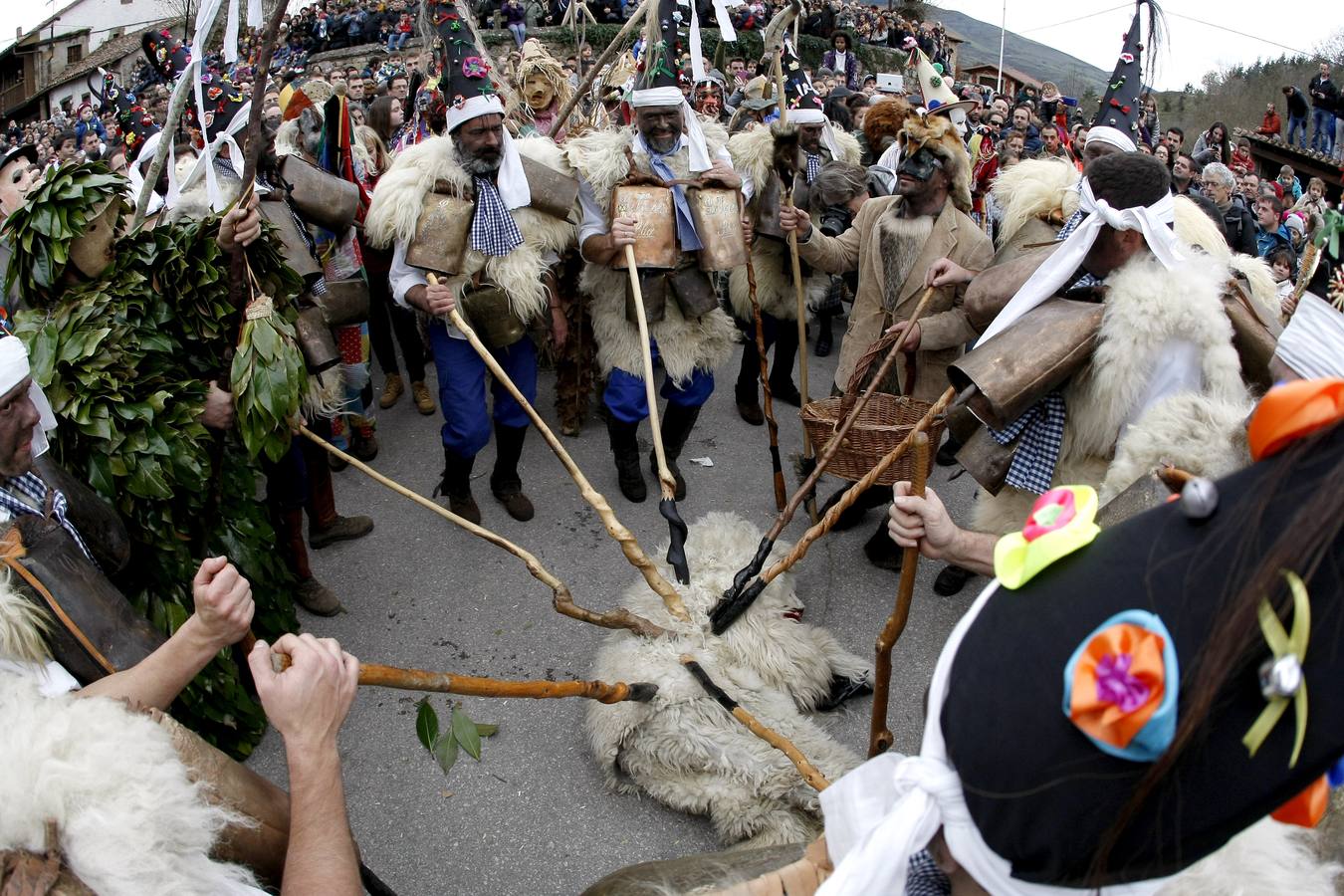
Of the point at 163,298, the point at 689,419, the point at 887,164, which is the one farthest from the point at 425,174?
the point at 887,164

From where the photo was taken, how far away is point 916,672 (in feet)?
12.1

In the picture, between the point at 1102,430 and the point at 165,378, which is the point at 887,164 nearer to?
the point at 1102,430

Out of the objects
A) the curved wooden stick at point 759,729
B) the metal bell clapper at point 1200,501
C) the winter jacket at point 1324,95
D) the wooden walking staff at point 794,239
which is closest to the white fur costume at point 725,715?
the curved wooden stick at point 759,729

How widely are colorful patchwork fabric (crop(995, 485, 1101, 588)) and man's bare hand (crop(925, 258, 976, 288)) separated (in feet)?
9.12

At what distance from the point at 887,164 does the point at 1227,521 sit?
5968 millimetres

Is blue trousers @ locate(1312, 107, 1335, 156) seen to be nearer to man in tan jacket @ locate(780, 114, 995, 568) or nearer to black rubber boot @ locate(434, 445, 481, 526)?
man in tan jacket @ locate(780, 114, 995, 568)

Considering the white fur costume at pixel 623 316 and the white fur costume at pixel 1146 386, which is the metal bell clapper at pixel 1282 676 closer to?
the white fur costume at pixel 1146 386

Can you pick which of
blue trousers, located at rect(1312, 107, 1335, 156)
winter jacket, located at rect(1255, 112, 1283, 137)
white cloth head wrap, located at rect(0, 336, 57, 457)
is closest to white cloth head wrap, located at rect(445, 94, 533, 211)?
white cloth head wrap, located at rect(0, 336, 57, 457)

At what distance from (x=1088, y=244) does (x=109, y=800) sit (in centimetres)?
271

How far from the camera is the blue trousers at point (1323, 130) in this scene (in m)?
13.9

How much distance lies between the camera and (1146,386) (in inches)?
101

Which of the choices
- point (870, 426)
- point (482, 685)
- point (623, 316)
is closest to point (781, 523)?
point (870, 426)

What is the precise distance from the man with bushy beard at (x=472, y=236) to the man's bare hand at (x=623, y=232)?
1.11 ft

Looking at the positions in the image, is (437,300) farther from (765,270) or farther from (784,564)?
(765,270)
